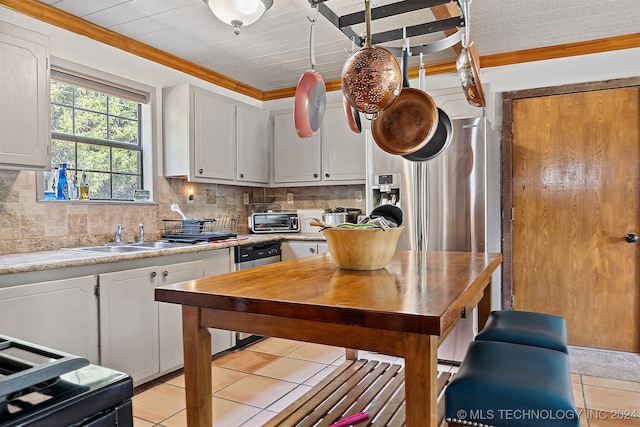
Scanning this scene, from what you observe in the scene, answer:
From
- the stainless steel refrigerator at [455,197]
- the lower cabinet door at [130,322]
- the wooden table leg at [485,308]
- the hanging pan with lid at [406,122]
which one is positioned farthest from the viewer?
the stainless steel refrigerator at [455,197]

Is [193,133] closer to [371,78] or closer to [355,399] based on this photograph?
[371,78]

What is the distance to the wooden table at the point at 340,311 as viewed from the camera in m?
1.10

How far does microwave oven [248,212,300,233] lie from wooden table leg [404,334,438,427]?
3185 mm

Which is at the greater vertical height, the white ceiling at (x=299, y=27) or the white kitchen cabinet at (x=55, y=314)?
the white ceiling at (x=299, y=27)

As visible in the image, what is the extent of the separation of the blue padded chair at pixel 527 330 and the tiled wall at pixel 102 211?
7.91 feet

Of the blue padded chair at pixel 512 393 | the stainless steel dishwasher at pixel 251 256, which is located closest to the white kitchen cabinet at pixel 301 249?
the stainless steel dishwasher at pixel 251 256

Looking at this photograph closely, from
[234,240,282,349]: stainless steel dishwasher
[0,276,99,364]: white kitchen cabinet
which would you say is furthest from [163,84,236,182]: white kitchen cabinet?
[0,276,99,364]: white kitchen cabinet

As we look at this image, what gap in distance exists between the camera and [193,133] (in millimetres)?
3559

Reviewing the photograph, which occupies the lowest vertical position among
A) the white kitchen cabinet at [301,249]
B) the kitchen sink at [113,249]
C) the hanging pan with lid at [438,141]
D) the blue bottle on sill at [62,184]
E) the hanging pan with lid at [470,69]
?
the white kitchen cabinet at [301,249]

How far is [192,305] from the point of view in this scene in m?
1.40

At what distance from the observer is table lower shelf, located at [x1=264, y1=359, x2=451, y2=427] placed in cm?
206

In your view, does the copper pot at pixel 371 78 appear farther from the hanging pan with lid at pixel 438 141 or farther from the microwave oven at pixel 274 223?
the microwave oven at pixel 274 223

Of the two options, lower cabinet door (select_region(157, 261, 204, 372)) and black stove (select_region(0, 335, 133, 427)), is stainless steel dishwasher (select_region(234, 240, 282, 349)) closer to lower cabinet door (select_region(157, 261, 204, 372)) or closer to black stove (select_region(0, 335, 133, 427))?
lower cabinet door (select_region(157, 261, 204, 372))

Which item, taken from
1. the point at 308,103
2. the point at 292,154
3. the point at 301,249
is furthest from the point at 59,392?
the point at 292,154
